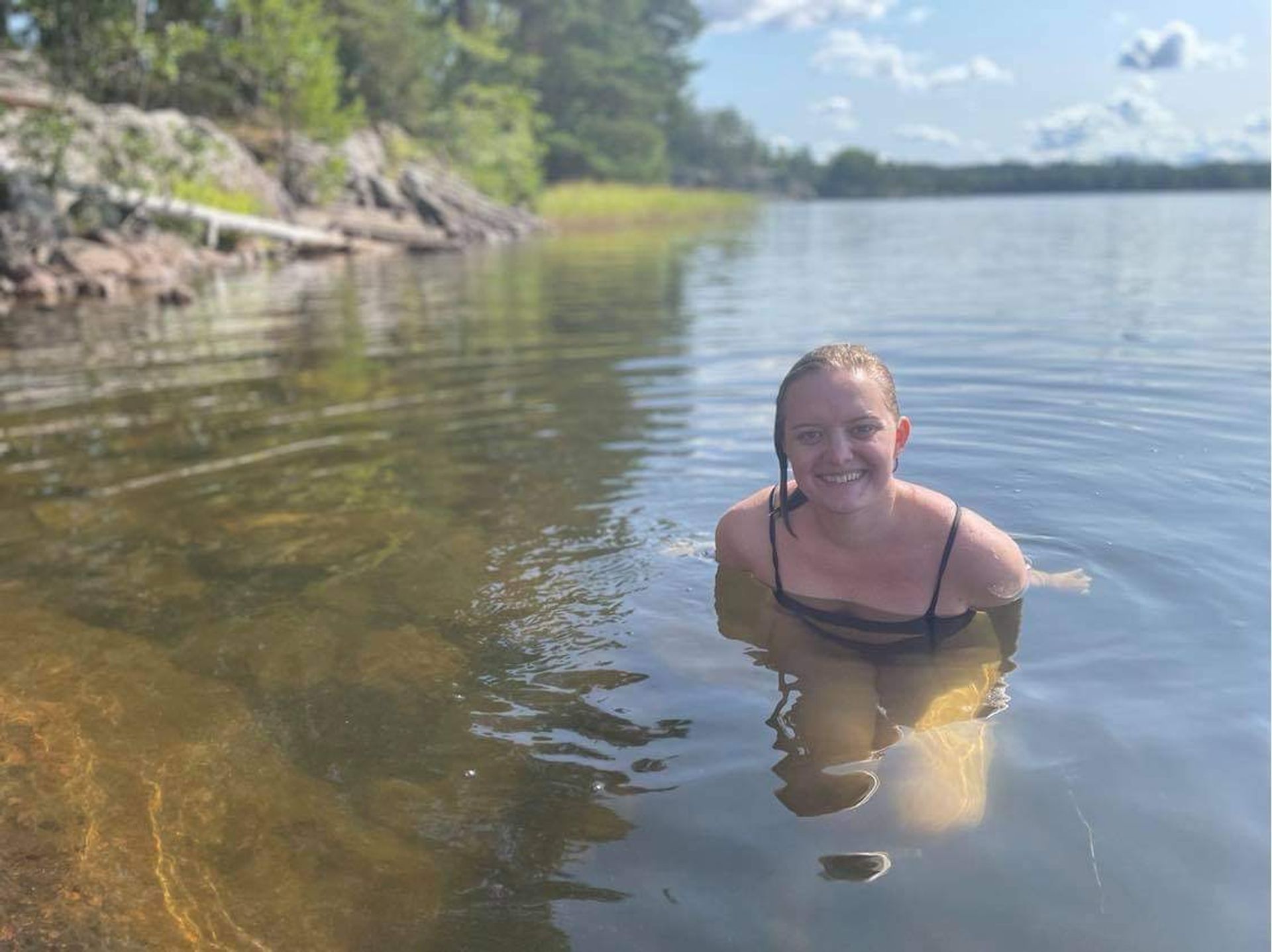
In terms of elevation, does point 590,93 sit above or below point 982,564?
above

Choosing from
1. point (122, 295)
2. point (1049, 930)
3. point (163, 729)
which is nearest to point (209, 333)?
point (122, 295)

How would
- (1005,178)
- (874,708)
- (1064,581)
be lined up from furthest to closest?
(1005,178) → (1064,581) → (874,708)

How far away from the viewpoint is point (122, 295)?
1781 cm

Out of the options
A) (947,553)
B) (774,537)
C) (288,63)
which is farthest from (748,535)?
(288,63)

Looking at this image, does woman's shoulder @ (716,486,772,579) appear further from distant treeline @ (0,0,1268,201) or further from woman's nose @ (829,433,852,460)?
distant treeline @ (0,0,1268,201)

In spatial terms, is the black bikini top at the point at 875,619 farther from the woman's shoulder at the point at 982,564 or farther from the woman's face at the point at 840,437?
the woman's face at the point at 840,437

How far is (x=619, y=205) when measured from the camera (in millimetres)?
58844

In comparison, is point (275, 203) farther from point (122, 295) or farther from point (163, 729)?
point (163, 729)

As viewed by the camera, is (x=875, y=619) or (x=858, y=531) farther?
(x=875, y=619)

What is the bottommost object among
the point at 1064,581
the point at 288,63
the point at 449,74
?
the point at 1064,581

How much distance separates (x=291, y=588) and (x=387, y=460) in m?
2.24

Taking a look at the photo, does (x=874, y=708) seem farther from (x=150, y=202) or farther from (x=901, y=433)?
(x=150, y=202)

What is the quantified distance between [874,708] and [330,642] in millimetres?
2119

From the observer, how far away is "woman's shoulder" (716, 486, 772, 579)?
404 cm
